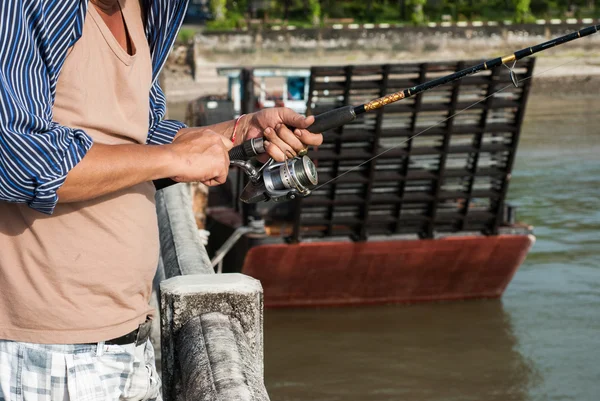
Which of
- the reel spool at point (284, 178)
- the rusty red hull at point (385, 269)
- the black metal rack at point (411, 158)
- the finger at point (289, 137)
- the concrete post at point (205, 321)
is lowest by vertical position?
the rusty red hull at point (385, 269)

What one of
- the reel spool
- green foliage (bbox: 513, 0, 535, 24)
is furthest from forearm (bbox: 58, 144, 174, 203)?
green foliage (bbox: 513, 0, 535, 24)

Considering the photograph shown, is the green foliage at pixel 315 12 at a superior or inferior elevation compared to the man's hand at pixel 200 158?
inferior

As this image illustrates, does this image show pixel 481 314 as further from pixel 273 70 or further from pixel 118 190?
pixel 118 190

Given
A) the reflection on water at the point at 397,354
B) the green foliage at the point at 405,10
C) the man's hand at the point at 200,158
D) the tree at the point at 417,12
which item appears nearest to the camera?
the man's hand at the point at 200,158

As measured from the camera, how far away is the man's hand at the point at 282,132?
2729 millimetres

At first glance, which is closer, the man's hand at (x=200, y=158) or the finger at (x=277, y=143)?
the man's hand at (x=200, y=158)

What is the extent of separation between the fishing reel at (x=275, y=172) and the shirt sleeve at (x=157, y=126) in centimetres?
21

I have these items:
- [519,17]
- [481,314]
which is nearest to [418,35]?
[519,17]

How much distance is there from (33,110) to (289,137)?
97cm

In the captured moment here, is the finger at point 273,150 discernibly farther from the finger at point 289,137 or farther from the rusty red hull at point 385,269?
the rusty red hull at point 385,269

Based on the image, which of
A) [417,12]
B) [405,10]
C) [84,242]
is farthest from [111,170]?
[405,10]

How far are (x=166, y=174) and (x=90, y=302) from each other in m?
0.30

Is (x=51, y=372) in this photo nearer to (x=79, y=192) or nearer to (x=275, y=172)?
(x=79, y=192)

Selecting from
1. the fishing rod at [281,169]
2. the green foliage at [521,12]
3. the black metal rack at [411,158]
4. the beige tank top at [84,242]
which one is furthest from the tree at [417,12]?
the beige tank top at [84,242]
